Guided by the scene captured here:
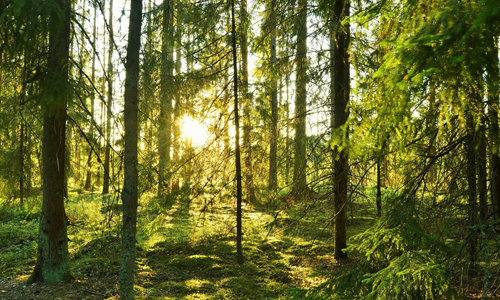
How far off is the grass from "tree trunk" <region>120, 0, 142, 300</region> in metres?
0.21

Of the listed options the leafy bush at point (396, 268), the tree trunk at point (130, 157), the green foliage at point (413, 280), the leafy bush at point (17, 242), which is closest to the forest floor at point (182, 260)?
the leafy bush at point (17, 242)

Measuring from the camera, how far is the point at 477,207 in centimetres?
325

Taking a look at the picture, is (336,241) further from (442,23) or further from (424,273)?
(442,23)

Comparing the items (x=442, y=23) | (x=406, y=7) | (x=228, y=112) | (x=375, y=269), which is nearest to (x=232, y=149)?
(x=228, y=112)

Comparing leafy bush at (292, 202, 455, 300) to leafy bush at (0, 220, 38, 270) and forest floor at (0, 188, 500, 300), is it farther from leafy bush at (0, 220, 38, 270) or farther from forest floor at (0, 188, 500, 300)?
leafy bush at (0, 220, 38, 270)

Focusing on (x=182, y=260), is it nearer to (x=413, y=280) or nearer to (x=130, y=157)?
(x=130, y=157)

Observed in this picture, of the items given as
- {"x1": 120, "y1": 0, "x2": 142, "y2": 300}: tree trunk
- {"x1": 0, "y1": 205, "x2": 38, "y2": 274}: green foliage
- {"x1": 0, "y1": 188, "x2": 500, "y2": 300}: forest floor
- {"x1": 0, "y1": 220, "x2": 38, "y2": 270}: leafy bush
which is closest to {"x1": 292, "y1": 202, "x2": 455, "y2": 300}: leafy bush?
{"x1": 0, "y1": 188, "x2": 500, "y2": 300}: forest floor

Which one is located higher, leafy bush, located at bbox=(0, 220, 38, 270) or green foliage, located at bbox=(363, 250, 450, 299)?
green foliage, located at bbox=(363, 250, 450, 299)

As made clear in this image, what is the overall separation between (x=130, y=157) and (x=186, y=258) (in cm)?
361

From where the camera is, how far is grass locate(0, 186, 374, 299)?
5.41 metres

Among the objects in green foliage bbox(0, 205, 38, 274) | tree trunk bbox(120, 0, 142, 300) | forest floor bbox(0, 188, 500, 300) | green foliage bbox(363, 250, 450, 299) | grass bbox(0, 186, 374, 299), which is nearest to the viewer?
green foliage bbox(363, 250, 450, 299)

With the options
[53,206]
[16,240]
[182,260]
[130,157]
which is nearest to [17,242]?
[16,240]

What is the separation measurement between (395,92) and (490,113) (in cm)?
156

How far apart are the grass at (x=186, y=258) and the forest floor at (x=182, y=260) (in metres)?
0.02
